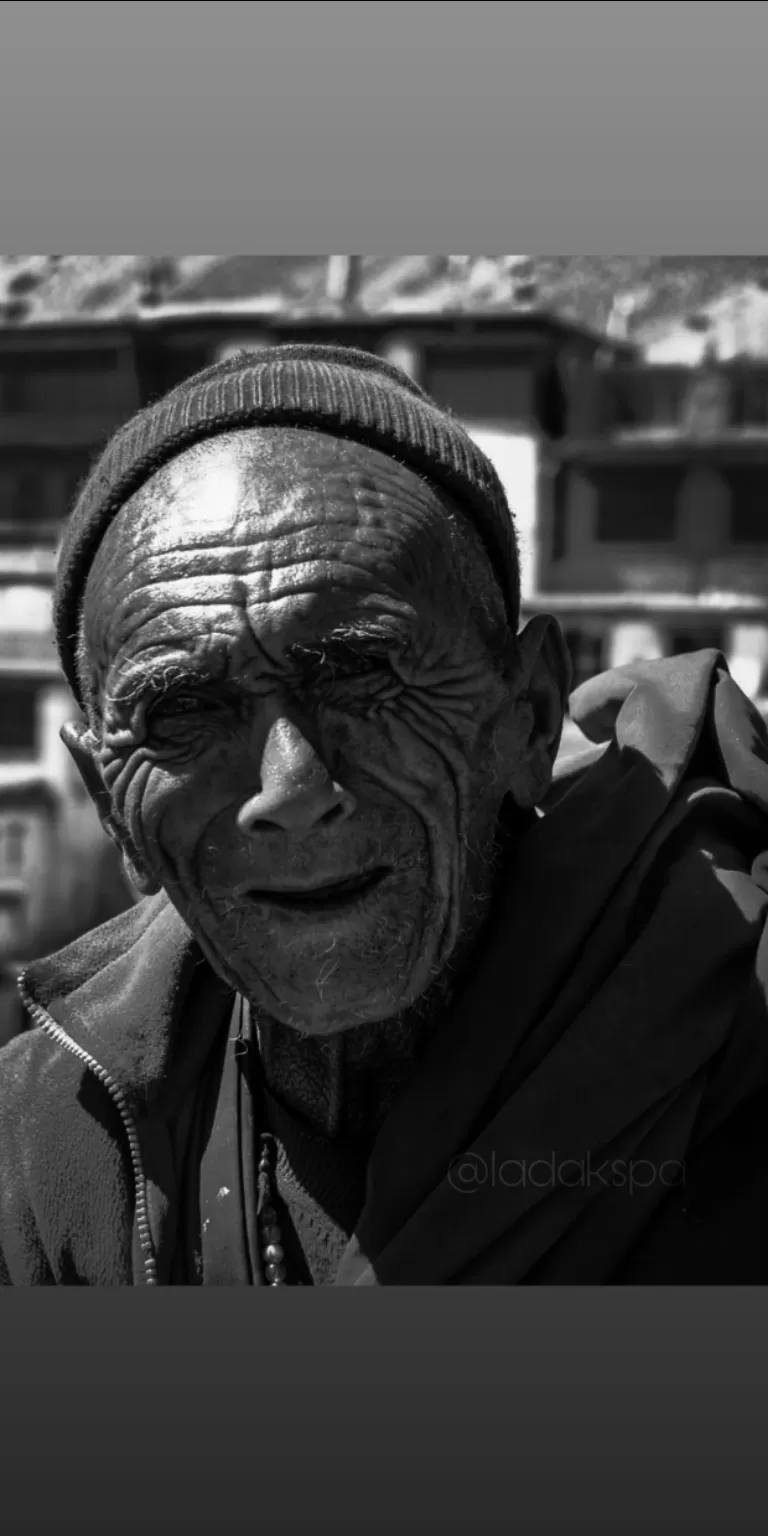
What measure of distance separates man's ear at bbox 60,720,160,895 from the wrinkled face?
3cm

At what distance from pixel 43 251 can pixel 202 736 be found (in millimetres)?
1371

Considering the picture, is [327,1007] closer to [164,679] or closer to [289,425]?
[164,679]

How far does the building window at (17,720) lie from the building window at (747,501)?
1.51m

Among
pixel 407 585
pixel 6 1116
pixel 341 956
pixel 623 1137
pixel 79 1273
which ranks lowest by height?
pixel 79 1273

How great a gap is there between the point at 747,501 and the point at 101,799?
1.81m

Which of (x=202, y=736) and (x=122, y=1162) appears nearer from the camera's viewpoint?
(x=202, y=736)

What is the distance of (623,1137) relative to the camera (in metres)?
1.98

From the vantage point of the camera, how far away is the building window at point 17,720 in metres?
3.49

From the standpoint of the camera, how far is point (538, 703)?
6.89 ft

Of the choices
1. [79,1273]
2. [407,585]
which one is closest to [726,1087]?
[407,585]

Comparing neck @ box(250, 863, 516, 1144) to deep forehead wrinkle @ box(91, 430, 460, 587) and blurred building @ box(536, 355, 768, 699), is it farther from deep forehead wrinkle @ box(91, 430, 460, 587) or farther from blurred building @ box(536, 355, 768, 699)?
blurred building @ box(536, 355, 768, 699)

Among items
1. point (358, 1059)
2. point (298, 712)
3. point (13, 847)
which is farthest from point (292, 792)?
point (13, 847)

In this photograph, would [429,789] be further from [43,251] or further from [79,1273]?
[43,251]

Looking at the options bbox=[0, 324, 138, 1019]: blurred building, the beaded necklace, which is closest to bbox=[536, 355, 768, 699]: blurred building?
bbox=[0, 324, 138, 1019]: blurred building
